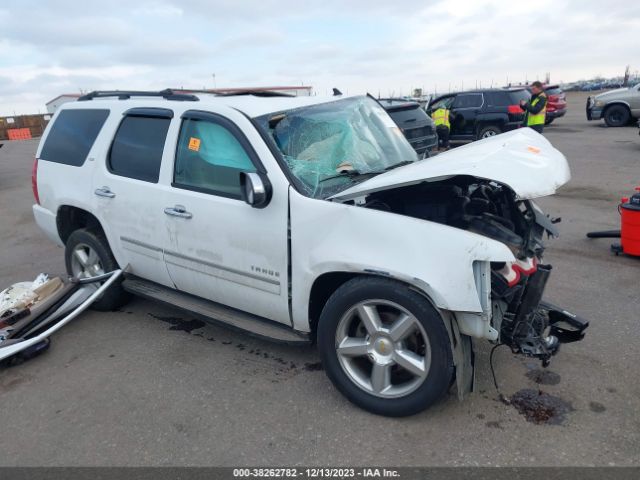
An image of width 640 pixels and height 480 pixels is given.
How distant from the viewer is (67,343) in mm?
4230

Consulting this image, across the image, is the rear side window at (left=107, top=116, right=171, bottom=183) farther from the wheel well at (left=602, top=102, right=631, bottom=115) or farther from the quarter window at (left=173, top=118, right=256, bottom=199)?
the wheel well at (left=602, top=102, right=631, bottom=115)

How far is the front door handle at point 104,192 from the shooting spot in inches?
166

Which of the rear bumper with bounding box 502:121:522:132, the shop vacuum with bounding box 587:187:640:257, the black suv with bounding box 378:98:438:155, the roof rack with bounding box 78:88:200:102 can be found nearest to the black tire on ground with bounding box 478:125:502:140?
the rear bumper with bounding box 502:121:522:132

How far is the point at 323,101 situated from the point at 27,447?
10.1 feet

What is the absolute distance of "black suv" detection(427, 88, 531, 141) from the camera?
14.8 meters

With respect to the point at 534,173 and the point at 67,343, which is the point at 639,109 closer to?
the point at 534,173

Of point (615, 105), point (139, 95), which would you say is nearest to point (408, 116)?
point (139, 95)

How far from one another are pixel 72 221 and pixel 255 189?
279cm

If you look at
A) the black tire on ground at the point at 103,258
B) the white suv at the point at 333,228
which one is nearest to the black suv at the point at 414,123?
the white suv at the point at 333,228

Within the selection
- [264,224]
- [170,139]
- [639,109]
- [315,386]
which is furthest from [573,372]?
[639,109]

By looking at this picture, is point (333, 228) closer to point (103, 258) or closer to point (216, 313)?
point (216, 313)

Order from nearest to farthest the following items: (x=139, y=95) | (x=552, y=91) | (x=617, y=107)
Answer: (x=139, y=95) < (x=617, y=107) < (x=552, y=91)

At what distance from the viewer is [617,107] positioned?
18047 mm

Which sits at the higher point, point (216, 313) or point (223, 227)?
point (223, 227)
